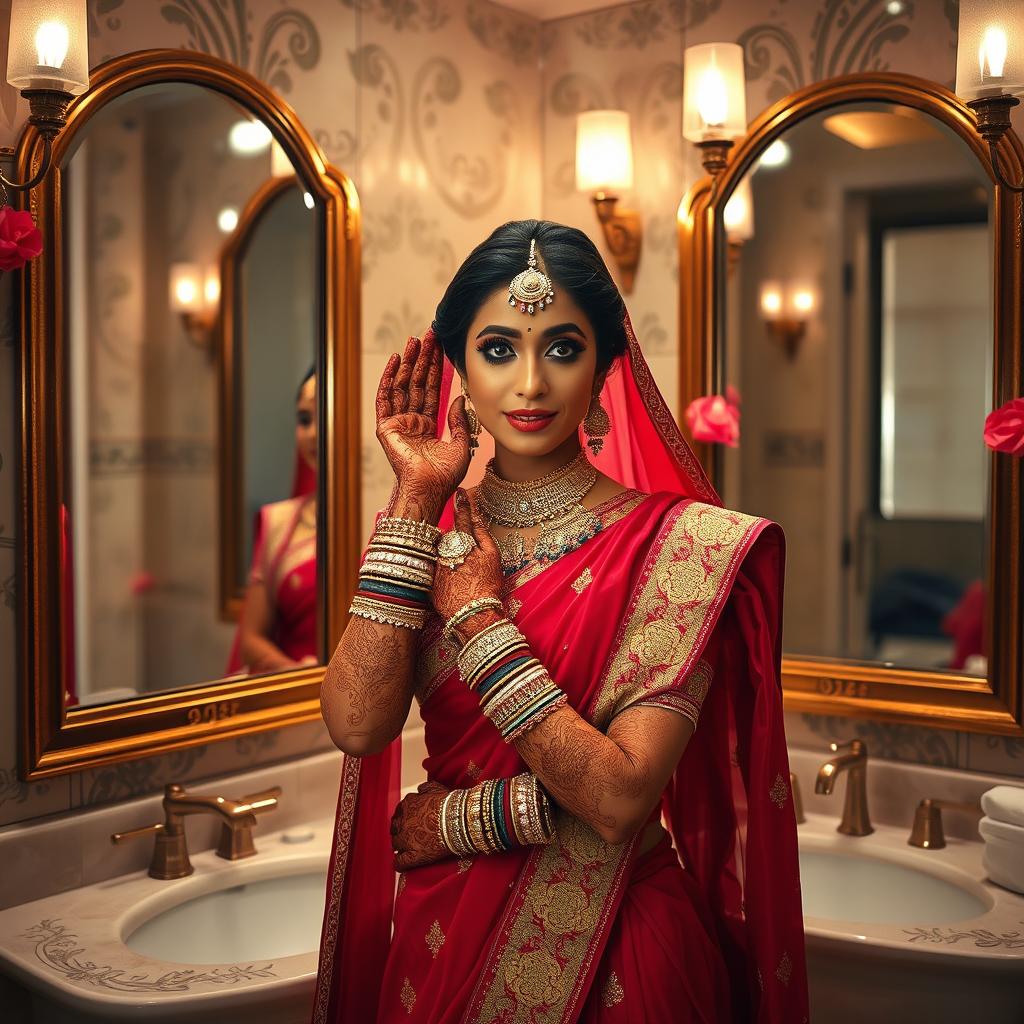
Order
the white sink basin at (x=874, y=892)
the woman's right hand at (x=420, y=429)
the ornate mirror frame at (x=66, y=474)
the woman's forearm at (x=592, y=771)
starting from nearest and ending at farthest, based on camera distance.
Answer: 1. the woman's forearm at (x=592, y=771)
2. the woman's right hand at (x=420, y=429)
3. the ornate mirror frame at (x=66, y=474)
4. the white sink basin at (x=874, y=892)

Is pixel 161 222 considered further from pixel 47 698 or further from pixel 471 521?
pixel 471 521

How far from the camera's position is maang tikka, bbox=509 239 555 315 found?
125 centimetres

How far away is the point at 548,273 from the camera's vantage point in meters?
1.27

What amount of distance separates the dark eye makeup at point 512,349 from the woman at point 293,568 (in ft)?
2.64

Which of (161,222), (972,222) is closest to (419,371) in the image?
(161,222)

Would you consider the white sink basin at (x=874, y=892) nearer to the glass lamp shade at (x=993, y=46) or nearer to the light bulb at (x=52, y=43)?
the glass lamp shade at (x=993, y=46)

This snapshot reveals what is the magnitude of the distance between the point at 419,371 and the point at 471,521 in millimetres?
180

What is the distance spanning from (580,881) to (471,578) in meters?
0.32

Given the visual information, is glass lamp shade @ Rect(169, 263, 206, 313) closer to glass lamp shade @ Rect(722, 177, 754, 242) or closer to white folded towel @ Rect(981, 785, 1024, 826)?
glass lamp shade @ Rect(722, 177, 754, 242)

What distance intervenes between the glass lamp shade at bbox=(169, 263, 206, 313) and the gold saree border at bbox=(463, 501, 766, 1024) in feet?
3.90

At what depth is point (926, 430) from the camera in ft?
8.59

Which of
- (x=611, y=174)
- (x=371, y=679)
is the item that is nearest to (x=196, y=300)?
(x=611, y=174)

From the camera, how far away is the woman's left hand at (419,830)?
1.27 meters

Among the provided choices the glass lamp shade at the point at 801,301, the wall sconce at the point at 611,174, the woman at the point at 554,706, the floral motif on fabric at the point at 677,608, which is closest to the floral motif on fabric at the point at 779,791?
the woman at the point at 554,706
